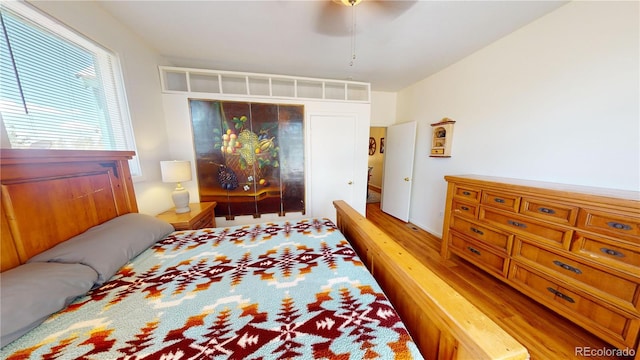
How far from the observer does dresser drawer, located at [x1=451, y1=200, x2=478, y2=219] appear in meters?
1.99

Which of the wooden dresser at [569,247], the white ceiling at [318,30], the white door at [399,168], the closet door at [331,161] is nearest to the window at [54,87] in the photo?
the white ceiling at [318,30]

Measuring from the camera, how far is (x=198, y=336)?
68 centimetres

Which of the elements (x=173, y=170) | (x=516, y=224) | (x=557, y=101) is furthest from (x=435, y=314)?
(x=173, y=170)

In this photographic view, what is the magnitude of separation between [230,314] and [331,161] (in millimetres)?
2467

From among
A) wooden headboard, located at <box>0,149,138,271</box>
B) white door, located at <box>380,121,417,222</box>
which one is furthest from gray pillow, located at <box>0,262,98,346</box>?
white door, located at <box>380,121,417,222</box>

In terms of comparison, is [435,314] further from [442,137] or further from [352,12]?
[442,137]

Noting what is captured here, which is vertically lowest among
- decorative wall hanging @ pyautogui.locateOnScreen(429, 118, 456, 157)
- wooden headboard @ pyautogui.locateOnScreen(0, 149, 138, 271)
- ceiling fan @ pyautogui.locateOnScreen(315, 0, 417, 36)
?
wooden headboard @ pyautogui.locateOnScreen(0, 149, 138, 271)

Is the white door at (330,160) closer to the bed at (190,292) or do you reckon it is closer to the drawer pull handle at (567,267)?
the bed at (190,292)

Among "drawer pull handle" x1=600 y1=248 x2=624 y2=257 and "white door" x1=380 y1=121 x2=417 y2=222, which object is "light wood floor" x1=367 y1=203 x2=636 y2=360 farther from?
"white door" x1=380 y1=121 x2=417 y2=222

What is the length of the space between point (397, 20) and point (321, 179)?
81.2 inches

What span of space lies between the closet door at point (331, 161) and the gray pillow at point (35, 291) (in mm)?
2376

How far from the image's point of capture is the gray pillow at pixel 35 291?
642 millimetres

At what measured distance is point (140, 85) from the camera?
2004 mm

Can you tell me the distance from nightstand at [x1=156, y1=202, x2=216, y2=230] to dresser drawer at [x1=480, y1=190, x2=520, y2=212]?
296cm
